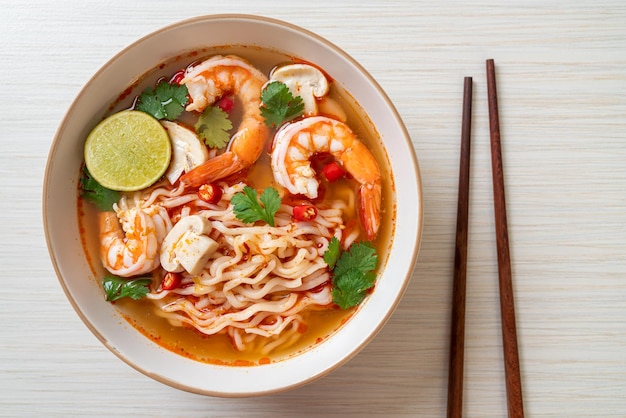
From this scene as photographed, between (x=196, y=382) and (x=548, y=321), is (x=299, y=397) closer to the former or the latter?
(x=196, y=382)

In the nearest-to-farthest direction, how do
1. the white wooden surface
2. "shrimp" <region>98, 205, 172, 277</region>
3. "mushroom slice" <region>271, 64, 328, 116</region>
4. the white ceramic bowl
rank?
the white ceramic bowl < "shrimp" <region>98, 205, 172, 277</region> < "mushroom slice" <region>271, 64, 328, 116</region> < the white wooden surface

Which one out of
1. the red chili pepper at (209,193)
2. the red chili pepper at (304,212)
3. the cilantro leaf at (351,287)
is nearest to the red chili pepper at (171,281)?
the red chili pepper at (209,193)

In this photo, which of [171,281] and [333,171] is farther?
[333,171]

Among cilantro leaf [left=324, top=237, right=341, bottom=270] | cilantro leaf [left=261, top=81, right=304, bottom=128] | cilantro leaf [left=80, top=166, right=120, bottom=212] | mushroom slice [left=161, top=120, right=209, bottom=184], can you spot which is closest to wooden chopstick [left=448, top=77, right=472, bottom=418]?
cilantro leaf [left=324, top=237, right=341, bottom=270]

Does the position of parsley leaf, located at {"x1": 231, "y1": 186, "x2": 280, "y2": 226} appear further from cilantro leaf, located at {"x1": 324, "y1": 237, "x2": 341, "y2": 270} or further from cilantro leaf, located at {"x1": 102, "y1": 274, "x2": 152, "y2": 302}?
cilantro leaf, located at {"x1": 102, "y1": 274, "x2": 152, "y2": 302}

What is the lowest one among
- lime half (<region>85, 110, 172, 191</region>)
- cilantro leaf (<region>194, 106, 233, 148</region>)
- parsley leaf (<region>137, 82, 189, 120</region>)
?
lime half (<region>85, 110, 172, 191</region>)

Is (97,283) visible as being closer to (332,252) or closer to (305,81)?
(332,252)

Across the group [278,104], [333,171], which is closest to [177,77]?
Result: [278,104]
